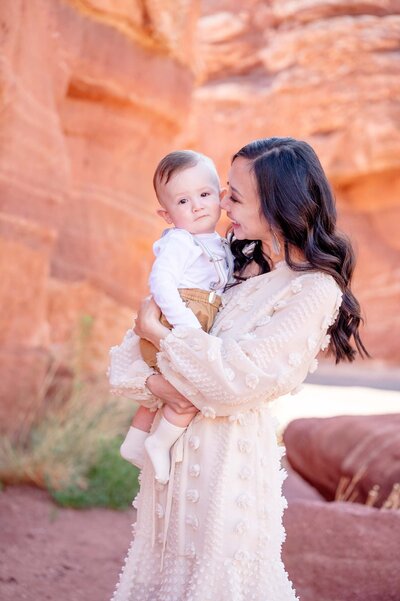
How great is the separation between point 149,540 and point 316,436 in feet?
14.0

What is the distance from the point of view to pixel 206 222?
8.88ft

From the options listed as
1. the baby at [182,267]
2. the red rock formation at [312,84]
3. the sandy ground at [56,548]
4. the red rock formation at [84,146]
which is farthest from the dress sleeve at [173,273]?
the red rock formation at [312,84]

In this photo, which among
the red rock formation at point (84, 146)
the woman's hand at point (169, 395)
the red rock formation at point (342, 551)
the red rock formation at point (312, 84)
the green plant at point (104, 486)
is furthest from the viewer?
the red rock formation at point (312, 84)

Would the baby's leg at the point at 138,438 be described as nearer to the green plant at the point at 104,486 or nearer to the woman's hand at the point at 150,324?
the woman's hand at the point at 150,324

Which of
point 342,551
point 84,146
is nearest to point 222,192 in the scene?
point 342,551

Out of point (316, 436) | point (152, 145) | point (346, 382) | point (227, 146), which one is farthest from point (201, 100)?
point (316, 436)

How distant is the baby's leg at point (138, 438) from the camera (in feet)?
8.84

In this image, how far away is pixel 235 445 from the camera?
8.10 feet

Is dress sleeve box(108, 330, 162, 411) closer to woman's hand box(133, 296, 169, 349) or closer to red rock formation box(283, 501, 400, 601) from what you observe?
woman's hand box(133, 296, 169, 349)

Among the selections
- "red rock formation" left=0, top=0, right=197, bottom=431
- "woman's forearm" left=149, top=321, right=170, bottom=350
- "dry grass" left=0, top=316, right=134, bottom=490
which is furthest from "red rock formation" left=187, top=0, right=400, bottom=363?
"woman's forearm" left=149, top=321, right=170, bottom=350

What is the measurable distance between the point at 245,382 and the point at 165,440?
0.35 meters

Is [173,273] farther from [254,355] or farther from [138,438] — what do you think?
[138,438]

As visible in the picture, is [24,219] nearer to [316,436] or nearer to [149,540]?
[316,436]

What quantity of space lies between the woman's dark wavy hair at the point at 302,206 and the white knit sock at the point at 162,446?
634mm
